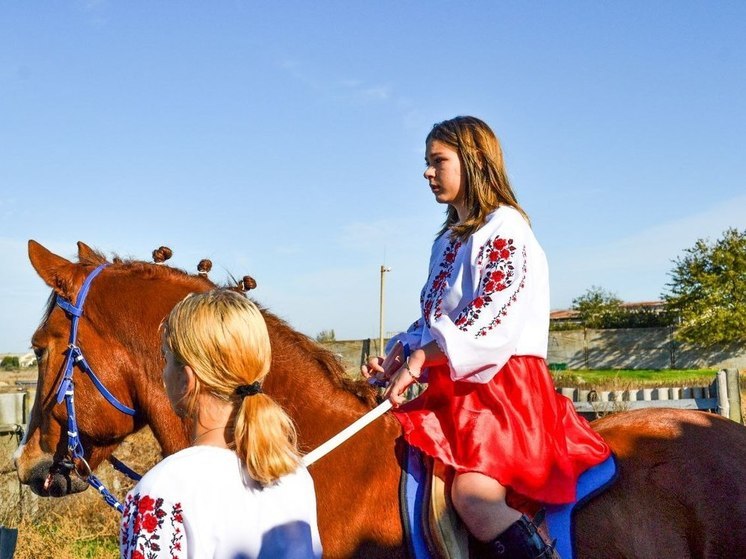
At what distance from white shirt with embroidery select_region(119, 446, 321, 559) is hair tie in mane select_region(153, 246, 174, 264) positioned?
1696 mm

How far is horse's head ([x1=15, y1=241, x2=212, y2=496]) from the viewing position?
2.76 metres

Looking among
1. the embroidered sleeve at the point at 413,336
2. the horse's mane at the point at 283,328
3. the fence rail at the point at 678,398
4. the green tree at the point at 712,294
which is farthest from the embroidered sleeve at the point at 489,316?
the green tree at the point at 712,294

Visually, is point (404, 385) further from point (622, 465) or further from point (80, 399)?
point (80, 399)

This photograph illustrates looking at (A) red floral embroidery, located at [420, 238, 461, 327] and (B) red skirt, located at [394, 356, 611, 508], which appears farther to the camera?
(A) red floral embroidery, located at [420, 238, 461, 327]

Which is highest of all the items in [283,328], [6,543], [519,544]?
[283,328]

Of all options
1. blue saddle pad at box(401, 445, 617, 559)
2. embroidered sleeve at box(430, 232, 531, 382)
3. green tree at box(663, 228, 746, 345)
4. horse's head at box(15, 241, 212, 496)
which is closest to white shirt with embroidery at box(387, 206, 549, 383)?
embroidered sleeve at box(430, 232, 531, 382)

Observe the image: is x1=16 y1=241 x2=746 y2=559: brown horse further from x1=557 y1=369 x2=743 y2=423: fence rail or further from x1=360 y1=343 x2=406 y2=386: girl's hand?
x1=557 y1=369 x2=743 y2=423: fence rail

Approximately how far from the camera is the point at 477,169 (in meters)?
2.79

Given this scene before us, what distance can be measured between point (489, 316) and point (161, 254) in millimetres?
1477

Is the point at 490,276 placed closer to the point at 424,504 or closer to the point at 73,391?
the point at 424,504

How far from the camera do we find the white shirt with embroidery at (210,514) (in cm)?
144

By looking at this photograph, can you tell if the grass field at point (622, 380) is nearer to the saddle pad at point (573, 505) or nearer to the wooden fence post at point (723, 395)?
the wooden fence post at point (723, 395)

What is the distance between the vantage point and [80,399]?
275 centimetres

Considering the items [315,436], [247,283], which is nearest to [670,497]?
[315,436]
